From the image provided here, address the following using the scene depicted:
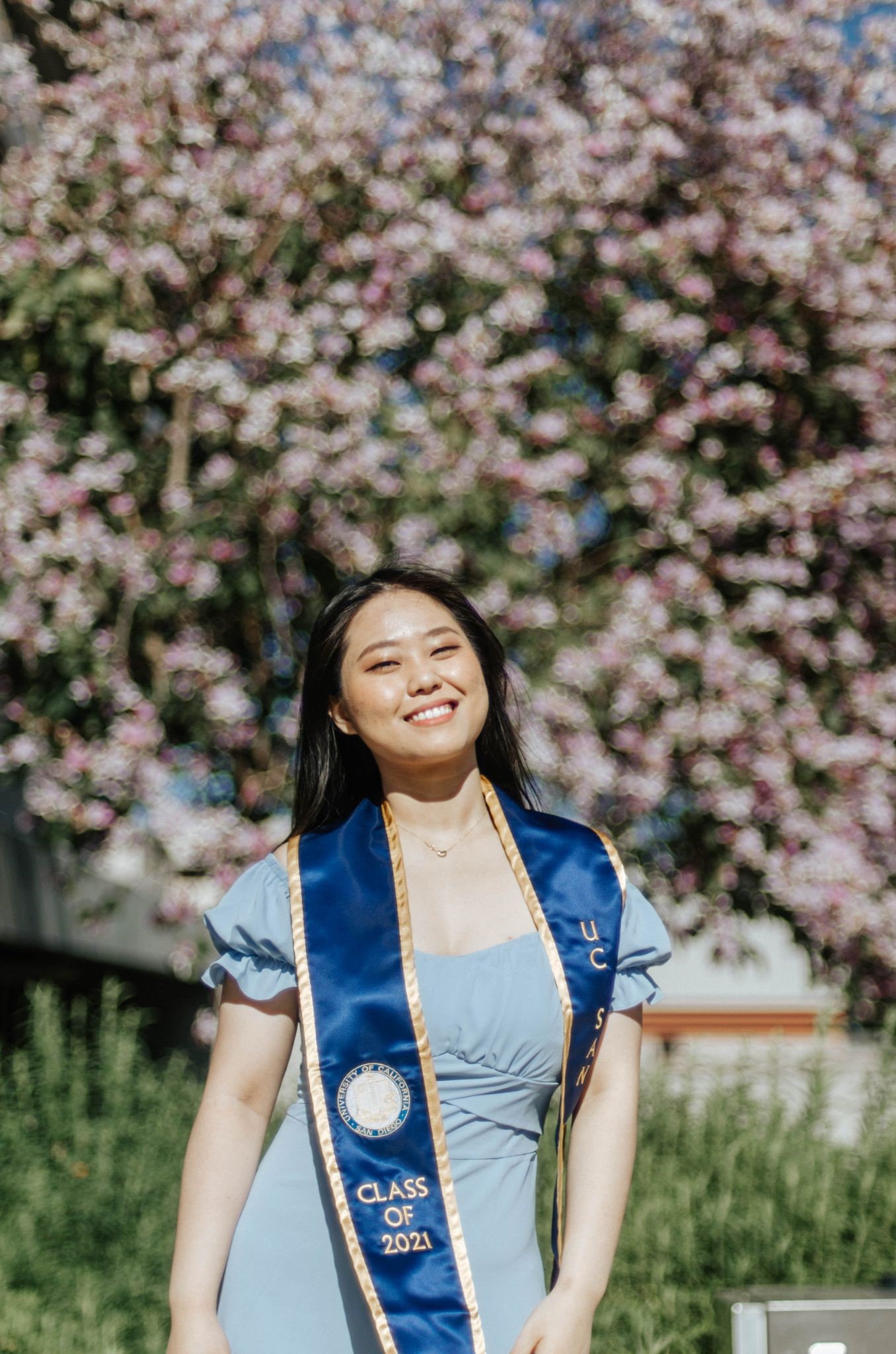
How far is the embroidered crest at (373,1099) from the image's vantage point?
1.61 metres

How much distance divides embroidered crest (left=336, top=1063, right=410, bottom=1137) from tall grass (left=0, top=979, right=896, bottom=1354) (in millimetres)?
1426

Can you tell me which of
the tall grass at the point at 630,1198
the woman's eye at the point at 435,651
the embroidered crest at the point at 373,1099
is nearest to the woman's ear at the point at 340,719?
the woman's eye at the point at 435,651

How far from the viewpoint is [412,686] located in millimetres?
1775

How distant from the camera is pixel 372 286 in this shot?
4.86 m

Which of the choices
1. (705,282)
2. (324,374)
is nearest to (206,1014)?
(324,374)

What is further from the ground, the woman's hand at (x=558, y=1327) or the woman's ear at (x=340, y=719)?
the woman's ear at (x=340, y=719)

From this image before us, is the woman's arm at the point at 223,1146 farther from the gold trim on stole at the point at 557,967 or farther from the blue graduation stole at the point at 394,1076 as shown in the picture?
the gold trim on stole at the point at 557,967

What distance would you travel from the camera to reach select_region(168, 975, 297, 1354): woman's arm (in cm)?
159

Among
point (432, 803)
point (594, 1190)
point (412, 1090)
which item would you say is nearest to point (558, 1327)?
point (594, 1190)

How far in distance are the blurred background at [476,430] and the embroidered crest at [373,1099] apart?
8.83 ft

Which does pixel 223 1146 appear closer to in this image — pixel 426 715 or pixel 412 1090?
pixel 412 1090

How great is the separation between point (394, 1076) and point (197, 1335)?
1.16ft

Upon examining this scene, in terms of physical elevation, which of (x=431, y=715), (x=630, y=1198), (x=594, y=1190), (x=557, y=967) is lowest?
(x=630, y=1198)

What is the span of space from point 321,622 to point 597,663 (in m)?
2.81
